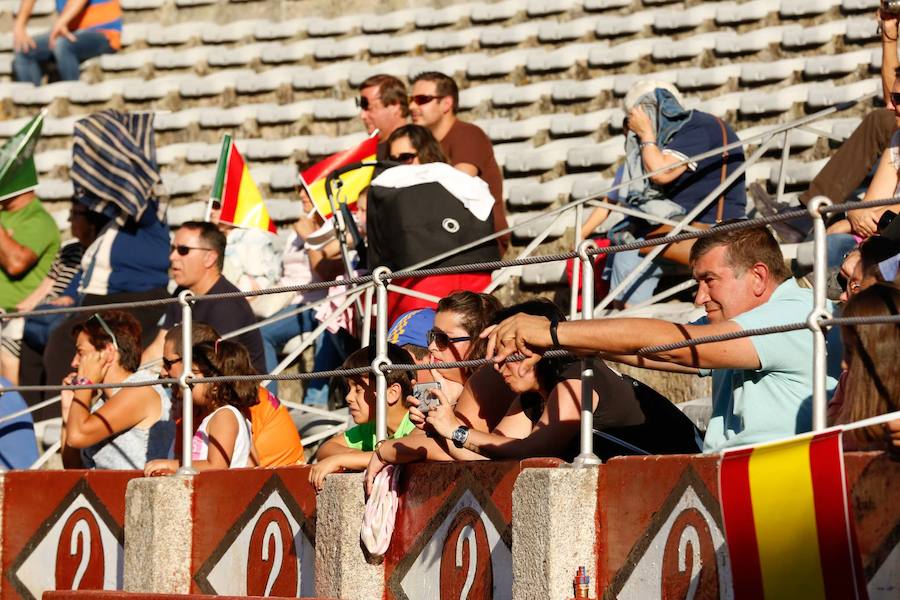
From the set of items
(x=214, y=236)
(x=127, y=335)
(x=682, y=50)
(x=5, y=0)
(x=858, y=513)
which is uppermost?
(x=5, y=0)

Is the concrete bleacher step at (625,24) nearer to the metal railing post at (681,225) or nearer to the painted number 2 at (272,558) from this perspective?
the metal railing post at (681,225)

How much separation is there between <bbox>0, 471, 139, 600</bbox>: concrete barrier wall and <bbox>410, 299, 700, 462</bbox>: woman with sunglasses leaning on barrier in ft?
7.46

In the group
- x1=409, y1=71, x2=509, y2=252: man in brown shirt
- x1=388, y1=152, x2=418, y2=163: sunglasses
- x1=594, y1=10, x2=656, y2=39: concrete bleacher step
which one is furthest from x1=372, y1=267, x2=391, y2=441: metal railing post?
x1=594, y1=10, x2=656, y2=39: concrete bleacher step

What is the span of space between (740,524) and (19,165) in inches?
291

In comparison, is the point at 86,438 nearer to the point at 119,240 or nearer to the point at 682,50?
the point at 119,240

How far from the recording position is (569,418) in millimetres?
5207

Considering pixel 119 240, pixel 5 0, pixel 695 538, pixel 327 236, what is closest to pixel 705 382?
pixel 327 236

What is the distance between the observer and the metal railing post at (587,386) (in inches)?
197

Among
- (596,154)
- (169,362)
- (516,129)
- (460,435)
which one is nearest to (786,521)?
(460,435)

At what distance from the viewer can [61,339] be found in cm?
944

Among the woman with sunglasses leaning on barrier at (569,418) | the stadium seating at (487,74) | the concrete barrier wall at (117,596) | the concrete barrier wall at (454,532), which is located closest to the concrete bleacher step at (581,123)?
the stadium seating at (487,74)

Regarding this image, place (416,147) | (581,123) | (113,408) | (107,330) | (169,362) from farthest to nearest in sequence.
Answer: (581,123) < (416,147) < (107,330) < (113,408) < (169,362)

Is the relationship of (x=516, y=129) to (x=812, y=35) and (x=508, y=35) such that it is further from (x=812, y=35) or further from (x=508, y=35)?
(x=812, y=35)

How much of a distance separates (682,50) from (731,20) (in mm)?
439
